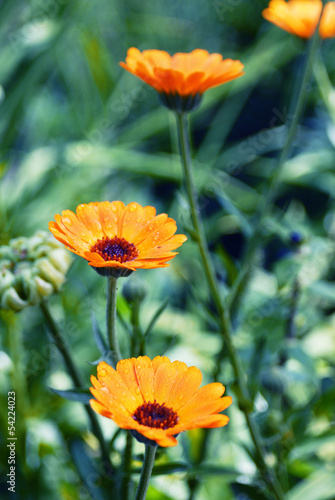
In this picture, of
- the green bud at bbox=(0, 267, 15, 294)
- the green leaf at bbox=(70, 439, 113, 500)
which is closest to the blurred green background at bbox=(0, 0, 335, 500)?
the green leaf at bbox=(70, 439, 113, 500)

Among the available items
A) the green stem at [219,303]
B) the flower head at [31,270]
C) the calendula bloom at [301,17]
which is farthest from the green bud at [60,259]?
the calendula bloom at [301,17]

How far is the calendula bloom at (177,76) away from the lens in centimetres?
49

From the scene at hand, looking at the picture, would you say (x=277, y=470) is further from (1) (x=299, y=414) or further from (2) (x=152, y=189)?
(2) (x=152, y=189)

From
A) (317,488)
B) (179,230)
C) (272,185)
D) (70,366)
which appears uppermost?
(179,230)

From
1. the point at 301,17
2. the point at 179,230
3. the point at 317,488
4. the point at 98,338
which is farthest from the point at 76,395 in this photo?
the point at 179,230

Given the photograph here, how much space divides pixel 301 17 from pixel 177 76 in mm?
318

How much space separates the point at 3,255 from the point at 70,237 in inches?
6.6

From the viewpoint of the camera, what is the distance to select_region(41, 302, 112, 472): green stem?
492 millimetres

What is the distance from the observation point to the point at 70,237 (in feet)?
1.25

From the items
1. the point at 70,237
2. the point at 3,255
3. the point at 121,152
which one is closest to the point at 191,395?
the point at 70,237

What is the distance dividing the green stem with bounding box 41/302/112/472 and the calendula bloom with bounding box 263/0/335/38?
0.44 meters

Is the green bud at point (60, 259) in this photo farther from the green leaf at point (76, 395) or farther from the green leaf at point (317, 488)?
the green leaf at point (317, 488)

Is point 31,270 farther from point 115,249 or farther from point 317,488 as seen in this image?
point 317,488

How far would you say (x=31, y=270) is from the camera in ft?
1.62
